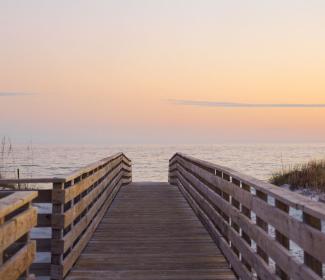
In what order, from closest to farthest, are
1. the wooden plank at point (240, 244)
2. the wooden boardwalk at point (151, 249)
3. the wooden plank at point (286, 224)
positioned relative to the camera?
the wooden plank at point (286, 224) → the wooden plank at point (240, 244) → the wooden boardwalk at point (151, 249)

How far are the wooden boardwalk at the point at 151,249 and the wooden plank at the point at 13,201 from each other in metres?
2.53

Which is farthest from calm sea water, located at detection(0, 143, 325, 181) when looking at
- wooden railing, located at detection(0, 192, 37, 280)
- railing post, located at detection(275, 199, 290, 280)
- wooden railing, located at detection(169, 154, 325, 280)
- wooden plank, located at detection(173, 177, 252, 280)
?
railing post, located at detection(275, 199, 290, 280)

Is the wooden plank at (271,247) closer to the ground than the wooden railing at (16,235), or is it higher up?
closer to the ground

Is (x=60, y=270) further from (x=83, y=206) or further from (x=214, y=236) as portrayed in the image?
(x=214, y=236)

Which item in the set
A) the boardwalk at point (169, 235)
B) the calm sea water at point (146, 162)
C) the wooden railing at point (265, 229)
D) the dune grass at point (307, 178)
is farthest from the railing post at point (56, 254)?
the calm sea water at point (146, 162)

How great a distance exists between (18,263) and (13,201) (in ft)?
A: 1.42

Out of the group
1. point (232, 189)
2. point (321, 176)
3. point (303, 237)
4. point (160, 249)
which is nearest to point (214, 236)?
point (160, 249)

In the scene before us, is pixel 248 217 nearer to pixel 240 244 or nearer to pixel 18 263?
pixel 240 244

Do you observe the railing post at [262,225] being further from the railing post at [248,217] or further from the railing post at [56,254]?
the railing post at [56,254]

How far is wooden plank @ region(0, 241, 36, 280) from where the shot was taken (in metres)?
3.41

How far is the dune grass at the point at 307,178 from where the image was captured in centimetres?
1535

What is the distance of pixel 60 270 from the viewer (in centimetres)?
602

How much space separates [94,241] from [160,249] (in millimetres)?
1203

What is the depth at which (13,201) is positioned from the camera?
145 inches
